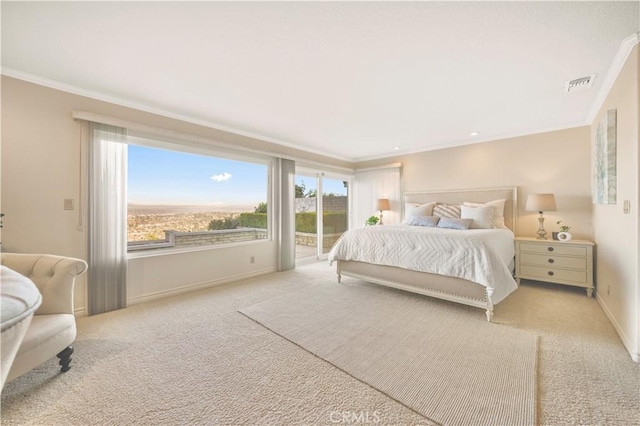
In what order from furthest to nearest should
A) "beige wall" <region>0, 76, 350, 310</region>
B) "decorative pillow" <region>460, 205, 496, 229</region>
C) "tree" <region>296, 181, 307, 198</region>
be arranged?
"tree" <region>296, 181, 307, 198</region>
"decorative pillow" <region>460, 205, 496, 229</region>
"beige wall" <region>0, 76, 350, 310</region>

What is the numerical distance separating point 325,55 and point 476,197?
3801 mm

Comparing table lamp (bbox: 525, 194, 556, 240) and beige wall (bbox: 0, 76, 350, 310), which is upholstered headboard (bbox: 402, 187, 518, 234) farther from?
beige wall (bbox: 0, 76, 350, 310)

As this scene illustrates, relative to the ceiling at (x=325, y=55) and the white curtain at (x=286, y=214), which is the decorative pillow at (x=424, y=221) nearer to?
the ceiling at (x=325, y=55)

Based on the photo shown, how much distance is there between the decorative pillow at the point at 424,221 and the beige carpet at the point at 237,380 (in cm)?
182

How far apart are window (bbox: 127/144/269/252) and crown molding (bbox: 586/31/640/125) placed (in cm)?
417

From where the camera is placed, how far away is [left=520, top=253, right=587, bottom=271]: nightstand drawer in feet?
10.8

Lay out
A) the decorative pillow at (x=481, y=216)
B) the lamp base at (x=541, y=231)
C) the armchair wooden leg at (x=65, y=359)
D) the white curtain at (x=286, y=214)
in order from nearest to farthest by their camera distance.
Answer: the armchair wooden leg at (x=65, y=359) → the lamp base at (x=541, y=231) → the decorative pillow at (x=481, y=216) → the white curtain at (x=286, y=214)

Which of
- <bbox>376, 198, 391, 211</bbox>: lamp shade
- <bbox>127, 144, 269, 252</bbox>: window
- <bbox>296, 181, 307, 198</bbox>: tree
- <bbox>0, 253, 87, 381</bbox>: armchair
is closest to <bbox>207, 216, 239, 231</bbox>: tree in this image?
<bbox>127, 144, 269, 252</bbox>: window

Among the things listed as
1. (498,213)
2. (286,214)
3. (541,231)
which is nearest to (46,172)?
(286,214)

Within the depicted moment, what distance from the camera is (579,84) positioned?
8.52 feet

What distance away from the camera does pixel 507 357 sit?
197 cm

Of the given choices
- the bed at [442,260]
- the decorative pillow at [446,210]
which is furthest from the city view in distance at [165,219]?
the decorative pillow at [446,210]

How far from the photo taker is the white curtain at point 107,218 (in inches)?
109

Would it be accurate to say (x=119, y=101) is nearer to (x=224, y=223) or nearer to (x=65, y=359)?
(x=224, y=223)
